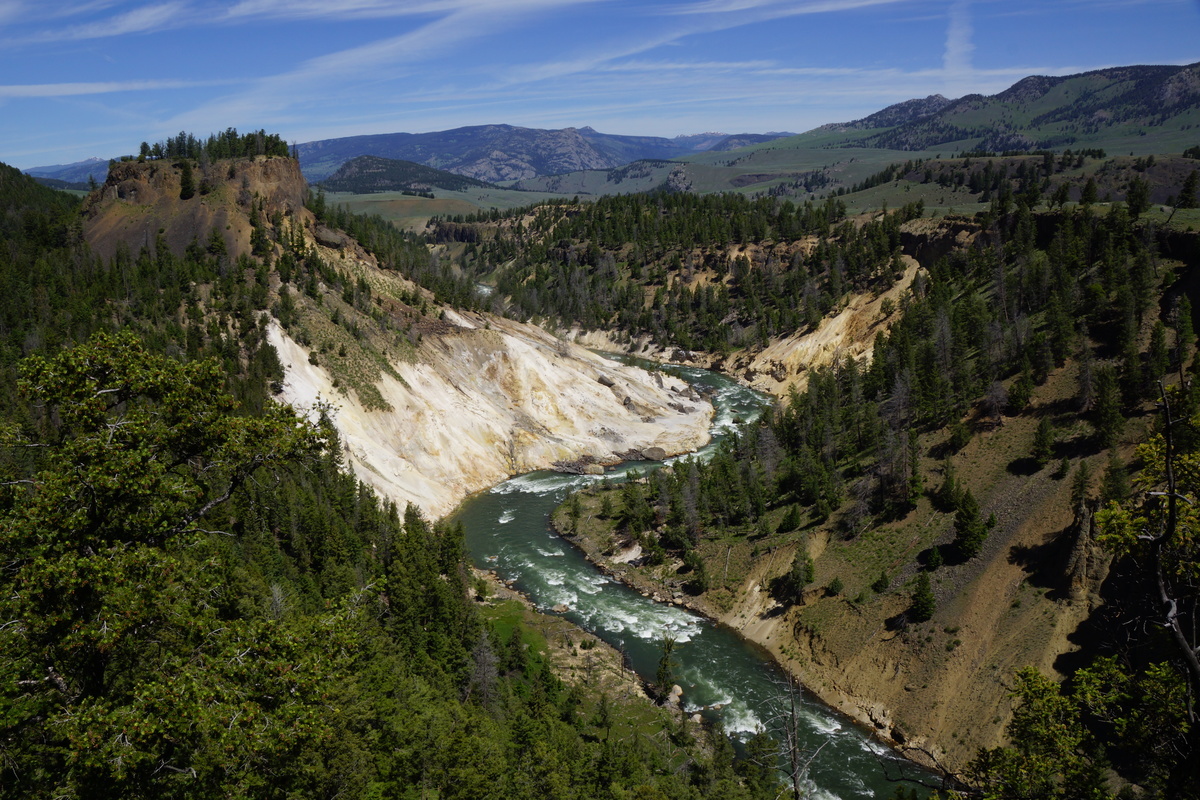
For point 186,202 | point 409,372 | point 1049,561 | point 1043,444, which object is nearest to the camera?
point 1049,561

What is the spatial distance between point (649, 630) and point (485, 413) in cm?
4250

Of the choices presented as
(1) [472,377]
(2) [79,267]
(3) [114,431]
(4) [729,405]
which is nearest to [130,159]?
(2) [79,267]

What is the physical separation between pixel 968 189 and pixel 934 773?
19809cm

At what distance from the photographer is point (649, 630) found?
51688 mm

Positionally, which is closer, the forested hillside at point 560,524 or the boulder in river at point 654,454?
the forested hillside at point 560,524

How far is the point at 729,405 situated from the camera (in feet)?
358

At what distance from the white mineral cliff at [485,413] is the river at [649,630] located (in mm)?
4796

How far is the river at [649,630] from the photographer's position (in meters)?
38.1

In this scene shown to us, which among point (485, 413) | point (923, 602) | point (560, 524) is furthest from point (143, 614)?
point (485, 413)

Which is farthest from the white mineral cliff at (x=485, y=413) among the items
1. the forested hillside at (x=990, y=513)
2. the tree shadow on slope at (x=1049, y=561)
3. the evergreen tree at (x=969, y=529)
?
the tree shadow on slope at (x=1049, y=561)

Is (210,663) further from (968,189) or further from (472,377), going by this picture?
(968,189)

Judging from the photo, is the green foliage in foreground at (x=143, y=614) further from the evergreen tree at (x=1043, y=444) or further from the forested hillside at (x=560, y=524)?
the evergreen tree at (x=1043, y=444)

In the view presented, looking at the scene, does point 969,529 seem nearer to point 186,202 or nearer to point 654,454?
point 654,454

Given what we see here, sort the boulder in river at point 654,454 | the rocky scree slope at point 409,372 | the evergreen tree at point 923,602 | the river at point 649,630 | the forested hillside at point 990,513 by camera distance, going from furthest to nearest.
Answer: the boulder in river at point 654,454
the rocky scree slope at point 409,372
the evergreen tree at point 923,602
the river at point 649,630
the forested hillside at point 990,513
